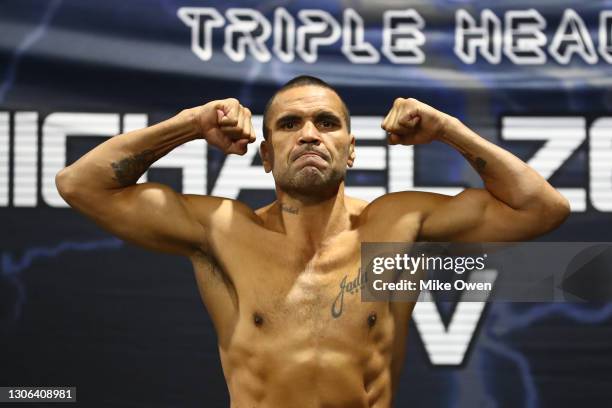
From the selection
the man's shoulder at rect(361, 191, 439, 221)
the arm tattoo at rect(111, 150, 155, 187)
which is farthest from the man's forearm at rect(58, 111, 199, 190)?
the man's shoulder at rect(361, 191, 439, 221)

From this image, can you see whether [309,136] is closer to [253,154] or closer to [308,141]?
[308,141]

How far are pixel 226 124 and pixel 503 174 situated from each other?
2.03 feet

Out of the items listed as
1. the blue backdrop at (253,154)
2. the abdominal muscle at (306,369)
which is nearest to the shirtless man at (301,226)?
the abdominal muscle at (306,369)

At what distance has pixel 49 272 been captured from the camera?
2.69 m

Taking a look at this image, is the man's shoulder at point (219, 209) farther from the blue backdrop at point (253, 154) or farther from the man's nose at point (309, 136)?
the blue backdrop at point (253, 154)

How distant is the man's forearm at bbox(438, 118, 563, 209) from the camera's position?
191 cm

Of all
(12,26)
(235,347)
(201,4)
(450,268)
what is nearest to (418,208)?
(235,347)

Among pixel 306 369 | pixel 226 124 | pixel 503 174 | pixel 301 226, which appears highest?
pixel 226 124

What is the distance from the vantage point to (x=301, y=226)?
2.01m

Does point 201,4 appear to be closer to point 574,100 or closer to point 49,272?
point 49,272

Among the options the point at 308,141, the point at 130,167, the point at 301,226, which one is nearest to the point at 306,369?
the point at 301,226

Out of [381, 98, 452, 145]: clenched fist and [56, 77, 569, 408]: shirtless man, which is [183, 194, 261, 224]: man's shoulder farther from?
[381, 98, 452, 145]: clenched fist

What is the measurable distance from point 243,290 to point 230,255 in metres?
0.09

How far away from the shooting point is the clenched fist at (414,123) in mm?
1922
